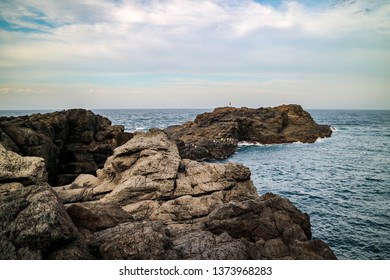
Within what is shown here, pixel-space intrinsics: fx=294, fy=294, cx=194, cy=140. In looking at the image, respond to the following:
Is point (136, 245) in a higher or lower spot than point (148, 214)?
higher

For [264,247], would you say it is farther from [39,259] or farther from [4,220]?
[4,220]

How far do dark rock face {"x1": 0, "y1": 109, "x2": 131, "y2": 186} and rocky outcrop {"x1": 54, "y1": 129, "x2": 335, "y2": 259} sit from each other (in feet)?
13.9

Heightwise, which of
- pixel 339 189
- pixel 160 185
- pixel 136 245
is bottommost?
pixel 339 189

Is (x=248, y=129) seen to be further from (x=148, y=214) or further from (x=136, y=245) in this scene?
(x=136, y=245)

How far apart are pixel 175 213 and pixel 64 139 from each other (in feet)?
51.0

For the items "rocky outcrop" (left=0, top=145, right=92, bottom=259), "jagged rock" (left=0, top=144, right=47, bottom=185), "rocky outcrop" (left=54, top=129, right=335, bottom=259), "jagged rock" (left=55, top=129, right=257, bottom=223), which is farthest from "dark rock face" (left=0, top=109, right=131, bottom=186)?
"rocky outcrop" (left=0, top=145, right=92, bottom=259)

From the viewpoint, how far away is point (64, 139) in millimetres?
24375

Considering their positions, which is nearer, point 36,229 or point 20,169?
point 36,229

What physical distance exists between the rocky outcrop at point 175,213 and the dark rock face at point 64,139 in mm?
4229

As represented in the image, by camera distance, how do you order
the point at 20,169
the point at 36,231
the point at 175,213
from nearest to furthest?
the point at 36,231 → the point at 20,169 → the point at 175,213

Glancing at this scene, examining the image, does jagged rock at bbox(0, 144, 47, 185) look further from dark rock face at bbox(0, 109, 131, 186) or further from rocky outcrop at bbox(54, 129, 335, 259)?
dark rock face at bbox(0, 109, 131, 186)

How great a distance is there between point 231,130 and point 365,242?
41.5m

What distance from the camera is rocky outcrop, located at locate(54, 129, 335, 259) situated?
7065mm

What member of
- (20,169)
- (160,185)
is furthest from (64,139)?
(20,169)
